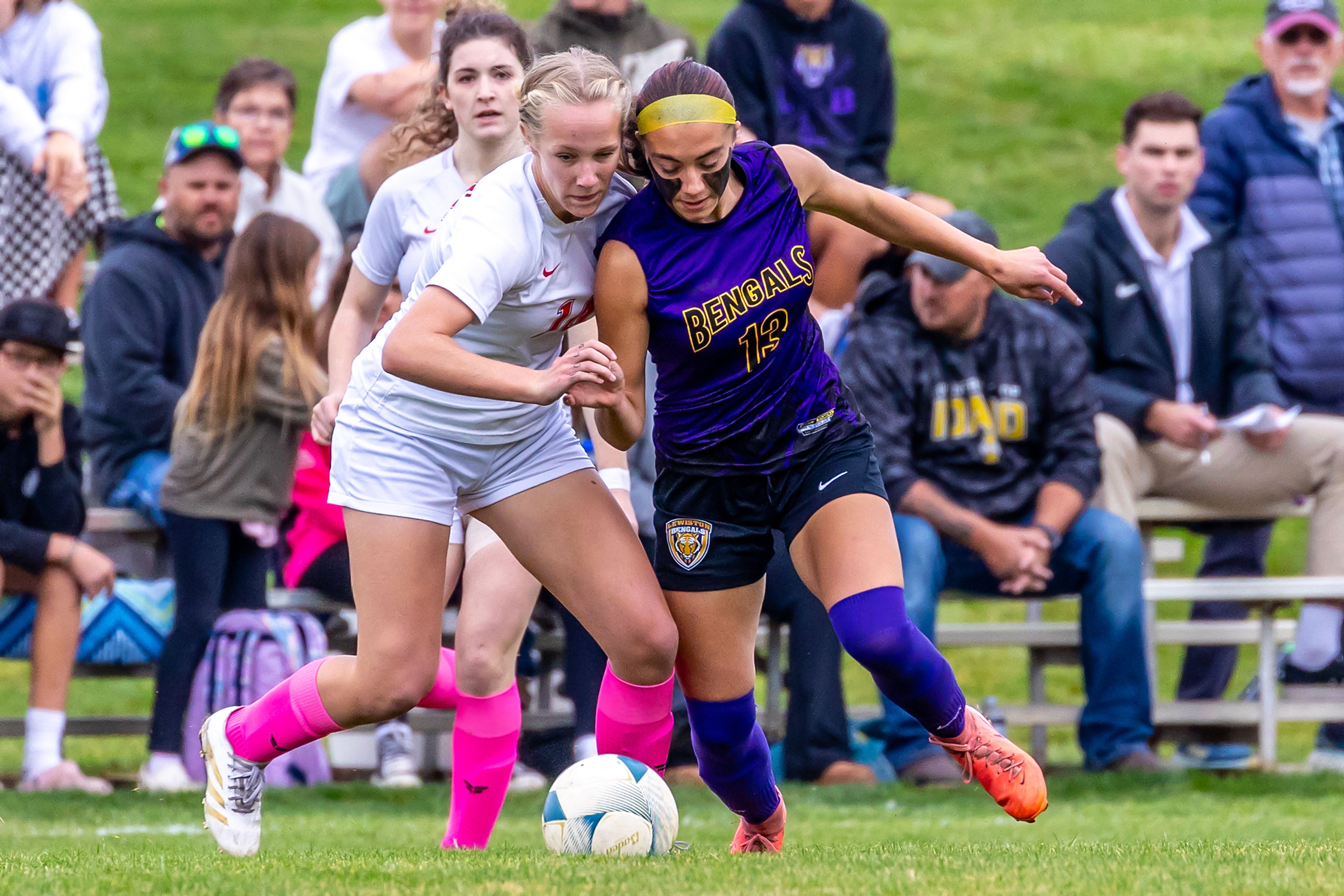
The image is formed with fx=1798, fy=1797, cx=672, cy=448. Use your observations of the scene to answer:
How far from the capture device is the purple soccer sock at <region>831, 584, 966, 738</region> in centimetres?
473

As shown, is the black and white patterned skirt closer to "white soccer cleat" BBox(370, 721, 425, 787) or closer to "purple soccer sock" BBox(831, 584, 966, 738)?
"white soccer cleat" BBox(370, 721, 425, 787)

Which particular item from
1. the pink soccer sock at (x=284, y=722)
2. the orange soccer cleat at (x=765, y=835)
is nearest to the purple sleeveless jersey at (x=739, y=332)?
the orange soccer cleat at (x=765, y=835)

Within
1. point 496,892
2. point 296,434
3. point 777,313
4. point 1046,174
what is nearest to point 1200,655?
point 296,434

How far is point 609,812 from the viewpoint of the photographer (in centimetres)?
473

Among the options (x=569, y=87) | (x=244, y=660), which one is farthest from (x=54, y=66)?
(x=569, y=87)

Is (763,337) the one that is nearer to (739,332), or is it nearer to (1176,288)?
(739,332)

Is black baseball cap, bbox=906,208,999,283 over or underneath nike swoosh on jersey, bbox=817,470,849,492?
over

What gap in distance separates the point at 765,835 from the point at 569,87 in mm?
2218

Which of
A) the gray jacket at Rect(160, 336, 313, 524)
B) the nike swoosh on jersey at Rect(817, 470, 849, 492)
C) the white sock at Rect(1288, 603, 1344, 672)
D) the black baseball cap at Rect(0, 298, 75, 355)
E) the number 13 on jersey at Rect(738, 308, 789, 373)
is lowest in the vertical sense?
the white sock at Rect(1288, 603, 1344, 672)

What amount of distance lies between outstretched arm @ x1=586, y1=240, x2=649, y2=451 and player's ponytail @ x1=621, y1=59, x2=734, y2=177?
29 centimetres

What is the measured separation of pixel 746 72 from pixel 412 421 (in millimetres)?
4468

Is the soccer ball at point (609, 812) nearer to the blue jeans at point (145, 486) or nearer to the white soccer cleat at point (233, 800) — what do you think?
the white soccer cleat at point (233, 800)

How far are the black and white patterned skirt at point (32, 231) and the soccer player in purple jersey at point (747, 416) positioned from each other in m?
5.02

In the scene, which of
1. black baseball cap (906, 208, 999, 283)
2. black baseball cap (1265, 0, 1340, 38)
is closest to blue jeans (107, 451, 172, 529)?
black baseball cap (906, 208, 999, 283)
